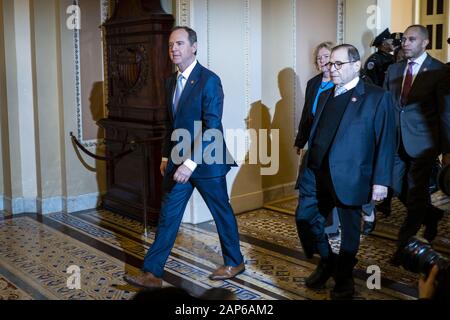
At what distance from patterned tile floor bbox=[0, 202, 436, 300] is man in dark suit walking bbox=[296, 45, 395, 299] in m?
0.61

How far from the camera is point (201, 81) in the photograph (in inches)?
154

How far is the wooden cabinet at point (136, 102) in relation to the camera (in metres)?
5.48

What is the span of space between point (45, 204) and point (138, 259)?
1892mm

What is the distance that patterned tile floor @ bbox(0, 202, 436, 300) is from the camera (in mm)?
3973

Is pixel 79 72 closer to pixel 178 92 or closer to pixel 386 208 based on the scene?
pixel 178 92

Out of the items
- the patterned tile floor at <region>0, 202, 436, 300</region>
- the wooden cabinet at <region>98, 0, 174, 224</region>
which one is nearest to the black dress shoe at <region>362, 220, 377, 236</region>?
the patterned tile floor at <region>0, 202, 436, 300</region>

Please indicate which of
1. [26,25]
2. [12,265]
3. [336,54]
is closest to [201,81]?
[336,54]

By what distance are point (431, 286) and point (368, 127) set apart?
1.82 m

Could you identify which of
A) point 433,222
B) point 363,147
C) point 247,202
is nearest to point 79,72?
point 247,202

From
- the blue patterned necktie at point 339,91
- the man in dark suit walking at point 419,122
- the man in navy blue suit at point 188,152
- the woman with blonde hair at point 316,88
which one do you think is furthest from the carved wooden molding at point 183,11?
the blue patterned necktie at point 339,91

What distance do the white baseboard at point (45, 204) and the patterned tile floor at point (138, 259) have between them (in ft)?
0.44

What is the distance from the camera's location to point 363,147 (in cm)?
350

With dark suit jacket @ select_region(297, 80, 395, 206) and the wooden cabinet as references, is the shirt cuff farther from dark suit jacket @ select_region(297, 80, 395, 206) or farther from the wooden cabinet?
the wooden cabinet

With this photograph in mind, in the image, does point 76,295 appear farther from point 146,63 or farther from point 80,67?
point 80,67
